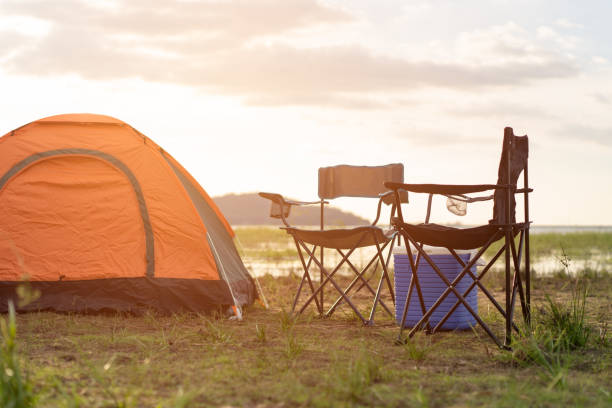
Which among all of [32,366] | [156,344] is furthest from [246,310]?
[32,366]

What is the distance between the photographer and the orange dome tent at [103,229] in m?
4.63

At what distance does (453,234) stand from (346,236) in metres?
1.02

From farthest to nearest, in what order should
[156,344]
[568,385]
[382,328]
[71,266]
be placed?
1. [71,266]
2. [382,328]
3. [156,344]
4. [568,385]

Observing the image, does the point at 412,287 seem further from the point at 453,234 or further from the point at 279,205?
the point at 279,205

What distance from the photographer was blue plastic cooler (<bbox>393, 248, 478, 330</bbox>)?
4078 mm

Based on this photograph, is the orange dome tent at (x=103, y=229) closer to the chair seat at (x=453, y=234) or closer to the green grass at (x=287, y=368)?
the green grass at (x=287, y=368)

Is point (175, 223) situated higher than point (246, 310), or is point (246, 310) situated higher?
point (175, 223)

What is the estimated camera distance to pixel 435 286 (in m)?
4.10

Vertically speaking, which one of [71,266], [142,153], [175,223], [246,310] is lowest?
[246,310]

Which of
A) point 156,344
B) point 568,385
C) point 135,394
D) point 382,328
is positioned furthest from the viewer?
point 382,328

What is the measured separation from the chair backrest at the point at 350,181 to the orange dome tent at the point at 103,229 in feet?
3.25

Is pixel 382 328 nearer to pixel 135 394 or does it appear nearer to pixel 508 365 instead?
pixel 508 365

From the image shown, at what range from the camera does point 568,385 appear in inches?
101

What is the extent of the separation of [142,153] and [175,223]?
0.62 metres
